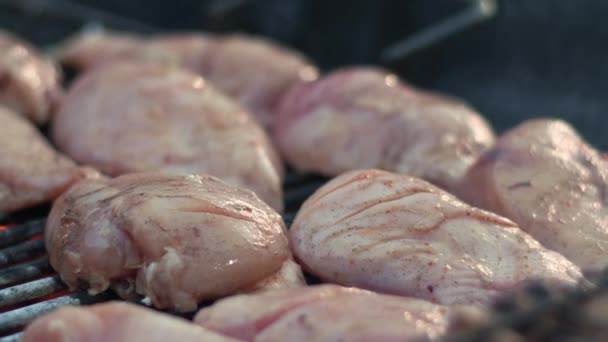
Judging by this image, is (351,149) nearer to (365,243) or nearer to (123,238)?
(365,243)

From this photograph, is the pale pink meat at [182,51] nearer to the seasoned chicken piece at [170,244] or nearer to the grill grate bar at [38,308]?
the seasoned chicken piece at [170,244]

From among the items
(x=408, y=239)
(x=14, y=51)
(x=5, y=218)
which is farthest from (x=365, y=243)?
(x=14, y=51)

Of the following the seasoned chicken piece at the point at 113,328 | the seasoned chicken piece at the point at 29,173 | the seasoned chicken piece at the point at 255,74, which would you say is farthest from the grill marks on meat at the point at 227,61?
the seasoned chicken piece at the point at 113,328

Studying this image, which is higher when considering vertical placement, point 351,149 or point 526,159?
point 526,159

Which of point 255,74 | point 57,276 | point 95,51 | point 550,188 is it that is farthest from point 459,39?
point 57,276

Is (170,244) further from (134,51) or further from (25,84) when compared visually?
(134,51)
